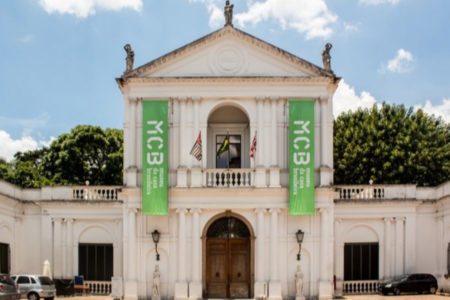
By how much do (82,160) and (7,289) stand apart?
103 feet

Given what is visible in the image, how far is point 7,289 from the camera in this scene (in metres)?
30.5

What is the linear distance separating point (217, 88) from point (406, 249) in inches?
544

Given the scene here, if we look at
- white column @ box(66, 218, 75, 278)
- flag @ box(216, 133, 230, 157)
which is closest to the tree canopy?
white column @ box(66, 218, 75, 278)

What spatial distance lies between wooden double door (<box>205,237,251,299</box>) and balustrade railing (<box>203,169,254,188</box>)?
2.82 meters

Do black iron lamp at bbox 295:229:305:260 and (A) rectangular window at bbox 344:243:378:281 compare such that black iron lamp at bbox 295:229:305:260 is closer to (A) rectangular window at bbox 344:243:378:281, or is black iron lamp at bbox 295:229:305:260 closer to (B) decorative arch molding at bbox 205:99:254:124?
(A) rectangular window at bbox 344:243:378:281

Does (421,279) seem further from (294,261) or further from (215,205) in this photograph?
(215,205)

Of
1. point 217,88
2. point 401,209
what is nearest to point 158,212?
point 217,88

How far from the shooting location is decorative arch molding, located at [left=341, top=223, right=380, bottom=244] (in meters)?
41.4

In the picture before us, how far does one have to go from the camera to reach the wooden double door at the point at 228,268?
3753 cm

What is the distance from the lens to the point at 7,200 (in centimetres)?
3994

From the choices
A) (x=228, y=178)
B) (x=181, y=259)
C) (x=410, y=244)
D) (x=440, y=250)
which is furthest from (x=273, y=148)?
(x=440, y=250)

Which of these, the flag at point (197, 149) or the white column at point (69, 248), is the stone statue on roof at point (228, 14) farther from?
the white column at point (69, 248)

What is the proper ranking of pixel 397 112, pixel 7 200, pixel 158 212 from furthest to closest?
pixel 397 112 → pixel 7 200 → pixel 158 212

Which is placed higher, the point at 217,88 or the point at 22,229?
the point at 217,88
